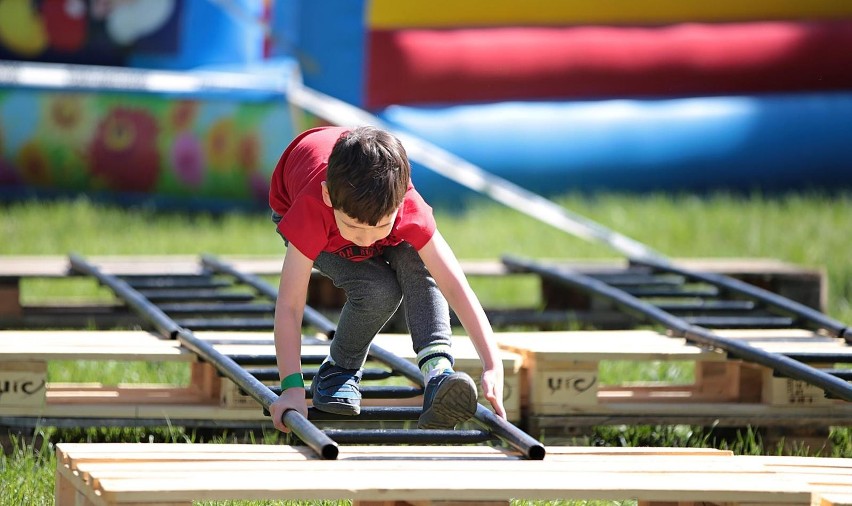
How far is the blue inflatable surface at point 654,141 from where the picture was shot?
32.2 ft

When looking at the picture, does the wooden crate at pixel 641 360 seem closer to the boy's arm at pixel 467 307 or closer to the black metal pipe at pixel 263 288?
the black metal pipe at pixel 263 288

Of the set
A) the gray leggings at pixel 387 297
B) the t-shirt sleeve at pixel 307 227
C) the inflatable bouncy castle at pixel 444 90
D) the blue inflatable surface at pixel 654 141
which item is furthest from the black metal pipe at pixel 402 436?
the blue inflatable surface at pixel 654 141

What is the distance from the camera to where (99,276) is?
19.2 ft

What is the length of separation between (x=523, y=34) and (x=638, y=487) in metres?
7.50

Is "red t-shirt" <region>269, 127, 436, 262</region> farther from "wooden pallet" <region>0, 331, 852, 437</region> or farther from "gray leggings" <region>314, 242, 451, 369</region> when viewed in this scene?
"wooden pallet" <region>0, 331, 852, 437</region>

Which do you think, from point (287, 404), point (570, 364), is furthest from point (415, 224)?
point (570, 364)

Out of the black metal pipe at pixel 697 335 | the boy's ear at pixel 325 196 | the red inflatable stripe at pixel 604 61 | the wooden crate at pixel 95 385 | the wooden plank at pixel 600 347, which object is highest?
the red inflatable stripe at pixel 604 61

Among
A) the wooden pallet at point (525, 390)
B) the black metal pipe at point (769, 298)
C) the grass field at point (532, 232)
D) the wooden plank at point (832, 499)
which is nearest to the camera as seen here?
the wooden plank at point (832, 499)

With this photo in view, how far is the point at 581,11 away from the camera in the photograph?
1050 cm

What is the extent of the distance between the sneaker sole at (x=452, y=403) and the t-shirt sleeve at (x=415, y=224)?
0.37 metres

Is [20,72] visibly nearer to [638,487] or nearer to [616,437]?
[616,437]

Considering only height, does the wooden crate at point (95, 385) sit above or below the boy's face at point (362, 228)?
below

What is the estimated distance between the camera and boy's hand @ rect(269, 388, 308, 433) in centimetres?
346

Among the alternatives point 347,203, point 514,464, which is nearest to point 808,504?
point 514,464
